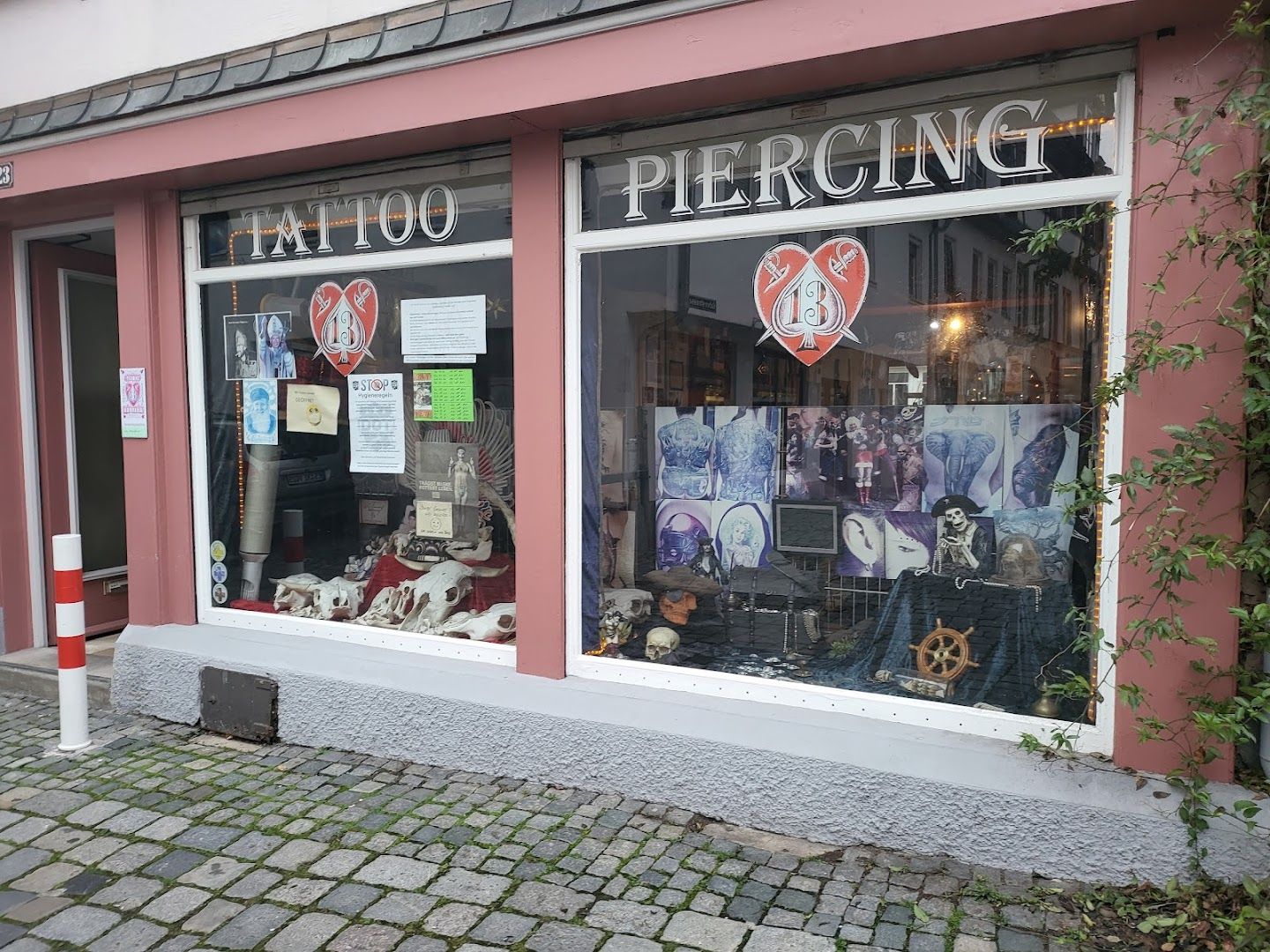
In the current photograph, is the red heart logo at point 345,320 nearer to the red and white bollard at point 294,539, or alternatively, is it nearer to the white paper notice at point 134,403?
the red and white bollard at point 294,539

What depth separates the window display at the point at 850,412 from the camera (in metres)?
3.71

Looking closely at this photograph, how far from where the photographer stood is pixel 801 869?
358cm

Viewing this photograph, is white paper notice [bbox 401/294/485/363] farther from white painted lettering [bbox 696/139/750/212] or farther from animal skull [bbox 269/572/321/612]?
animal skull [bbox 269/572/321/612]

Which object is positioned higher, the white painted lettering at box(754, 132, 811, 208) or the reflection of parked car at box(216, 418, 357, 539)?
the white painted lettering at box(754, 132, 811, 208)

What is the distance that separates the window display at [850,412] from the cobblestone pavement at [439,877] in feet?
2.75

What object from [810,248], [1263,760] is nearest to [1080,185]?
[810,248]

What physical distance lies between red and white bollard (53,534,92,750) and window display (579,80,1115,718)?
2899mm

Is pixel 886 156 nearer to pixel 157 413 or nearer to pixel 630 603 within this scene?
→ pixel 630 603

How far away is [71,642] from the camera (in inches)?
196

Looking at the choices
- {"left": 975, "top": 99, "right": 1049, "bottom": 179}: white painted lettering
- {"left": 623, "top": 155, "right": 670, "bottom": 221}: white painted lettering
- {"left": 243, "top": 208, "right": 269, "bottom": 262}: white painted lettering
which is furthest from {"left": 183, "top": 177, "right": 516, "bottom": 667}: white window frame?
{"left": 975, "top": 99, "right": 1049, "bottom": 179}: white painted lettering

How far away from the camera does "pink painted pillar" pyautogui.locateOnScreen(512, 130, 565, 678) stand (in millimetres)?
4434

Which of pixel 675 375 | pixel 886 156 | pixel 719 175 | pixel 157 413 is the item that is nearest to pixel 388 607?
pixel 157 413

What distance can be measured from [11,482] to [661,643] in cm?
507

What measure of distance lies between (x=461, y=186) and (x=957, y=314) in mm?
2671
